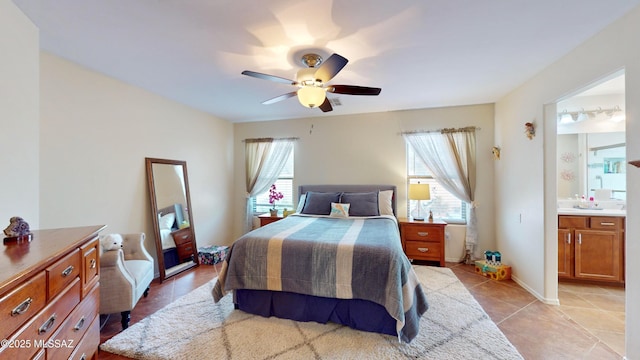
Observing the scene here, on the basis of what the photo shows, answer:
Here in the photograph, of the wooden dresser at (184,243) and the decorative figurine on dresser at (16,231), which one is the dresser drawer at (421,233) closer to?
the wooden dresser at (184,243)

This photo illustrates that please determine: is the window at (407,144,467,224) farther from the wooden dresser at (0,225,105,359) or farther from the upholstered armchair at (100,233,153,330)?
the wooden dresser at (0,225,105,359)

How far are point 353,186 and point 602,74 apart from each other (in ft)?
9.95

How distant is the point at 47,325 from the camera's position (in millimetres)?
1053

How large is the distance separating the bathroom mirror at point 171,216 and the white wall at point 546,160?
15.1 feet

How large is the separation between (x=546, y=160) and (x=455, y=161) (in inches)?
52.5

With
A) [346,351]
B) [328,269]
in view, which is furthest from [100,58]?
[346,351]

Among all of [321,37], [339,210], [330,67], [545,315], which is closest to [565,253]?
[545,315]

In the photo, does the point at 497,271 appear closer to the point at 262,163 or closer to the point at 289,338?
the point at 289,338

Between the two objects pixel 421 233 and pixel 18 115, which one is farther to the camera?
pixel 421 233

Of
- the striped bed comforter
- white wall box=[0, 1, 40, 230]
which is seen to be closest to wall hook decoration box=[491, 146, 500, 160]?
the striped bed comforter

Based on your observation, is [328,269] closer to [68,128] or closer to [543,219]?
[543,219]

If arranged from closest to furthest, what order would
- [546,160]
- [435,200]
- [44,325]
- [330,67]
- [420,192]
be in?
1. [44,325]
2. [330,67]
3. [546,160]
4. [420,192]
5. [435,200]

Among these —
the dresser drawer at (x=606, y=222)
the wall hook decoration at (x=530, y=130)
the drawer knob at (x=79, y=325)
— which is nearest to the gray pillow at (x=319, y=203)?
the wall hook decoration at (x=530, y=130)

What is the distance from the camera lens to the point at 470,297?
8.94ft
